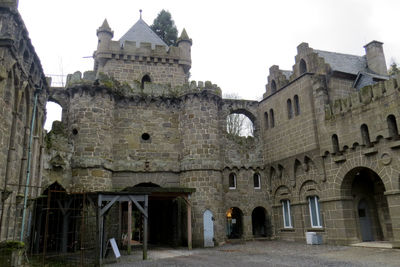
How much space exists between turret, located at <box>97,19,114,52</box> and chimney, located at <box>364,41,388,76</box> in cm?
1525

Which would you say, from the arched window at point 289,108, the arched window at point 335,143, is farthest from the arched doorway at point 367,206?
the arched window at point 289,108

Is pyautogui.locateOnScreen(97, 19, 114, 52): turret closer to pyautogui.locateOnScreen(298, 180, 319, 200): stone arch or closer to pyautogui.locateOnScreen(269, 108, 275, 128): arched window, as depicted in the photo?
pyautogui.locateOnScreen(269, 108, 275, 128): arched window

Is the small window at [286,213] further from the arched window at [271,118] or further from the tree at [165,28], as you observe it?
the tree at [165,28]

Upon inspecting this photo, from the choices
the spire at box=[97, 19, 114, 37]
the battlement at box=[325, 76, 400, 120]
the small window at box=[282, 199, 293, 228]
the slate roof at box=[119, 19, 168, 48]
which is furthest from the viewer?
the slate roof at box=[119, 19, 168, 48]

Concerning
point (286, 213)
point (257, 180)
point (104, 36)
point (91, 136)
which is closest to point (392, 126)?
point (286, 213)

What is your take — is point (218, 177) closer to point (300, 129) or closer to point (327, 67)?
point (300, 129)

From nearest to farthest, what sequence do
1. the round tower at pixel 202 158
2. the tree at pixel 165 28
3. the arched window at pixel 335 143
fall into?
the arched window at pixel 335 143 < the round tower at pixel 202 158 < the tree at pixel 165 28

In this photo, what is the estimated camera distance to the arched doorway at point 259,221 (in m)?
20.9

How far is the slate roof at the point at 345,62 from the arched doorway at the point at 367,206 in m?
5.56

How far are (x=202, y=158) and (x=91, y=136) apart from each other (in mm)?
5597

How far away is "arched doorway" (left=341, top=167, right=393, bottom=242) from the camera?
1538cm

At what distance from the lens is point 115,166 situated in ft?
57.4

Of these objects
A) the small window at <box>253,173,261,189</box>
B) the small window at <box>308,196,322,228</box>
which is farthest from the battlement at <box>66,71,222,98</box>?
the small window at <box>308,196,322,228</box>

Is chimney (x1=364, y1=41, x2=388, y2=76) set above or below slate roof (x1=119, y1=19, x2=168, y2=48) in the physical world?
below
